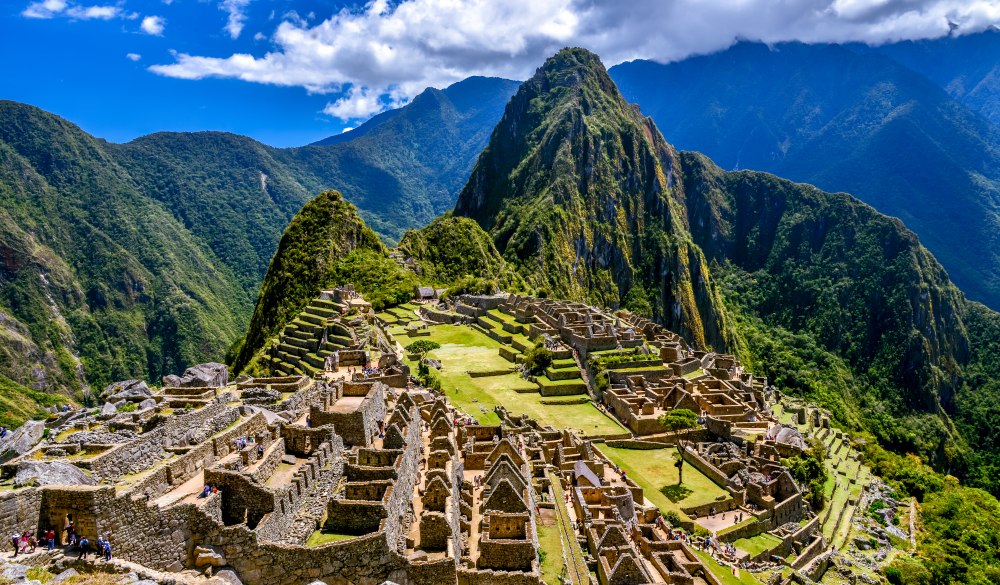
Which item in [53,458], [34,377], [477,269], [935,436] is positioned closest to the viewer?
[53,458]

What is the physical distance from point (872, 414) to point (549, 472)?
135202 millimetres

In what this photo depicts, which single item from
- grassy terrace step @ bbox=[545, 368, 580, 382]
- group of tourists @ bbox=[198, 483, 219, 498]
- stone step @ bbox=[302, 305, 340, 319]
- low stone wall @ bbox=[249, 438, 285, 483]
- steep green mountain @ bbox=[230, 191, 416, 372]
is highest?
steep green mountain @ bbox=[230, 191, 416, 372]

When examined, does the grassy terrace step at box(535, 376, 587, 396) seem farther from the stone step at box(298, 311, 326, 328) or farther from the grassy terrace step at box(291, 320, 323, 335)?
the stone step at box(298, 311, 326, 328)

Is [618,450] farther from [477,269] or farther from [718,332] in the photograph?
[718,332]

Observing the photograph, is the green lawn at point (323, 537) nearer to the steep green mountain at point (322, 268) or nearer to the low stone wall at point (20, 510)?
the low stone wall at point (20, 510)

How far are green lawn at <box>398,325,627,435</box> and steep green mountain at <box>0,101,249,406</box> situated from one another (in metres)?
94.0

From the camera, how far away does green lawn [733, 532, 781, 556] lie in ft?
113

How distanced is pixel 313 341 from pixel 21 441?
40.8 meters

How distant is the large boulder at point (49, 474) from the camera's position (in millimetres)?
13938

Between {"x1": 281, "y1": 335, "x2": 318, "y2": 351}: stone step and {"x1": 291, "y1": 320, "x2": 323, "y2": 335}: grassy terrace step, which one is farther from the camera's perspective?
{"x1": 291, "y1": 320, "x2": 323, "y2": 335}: grassy terrace step

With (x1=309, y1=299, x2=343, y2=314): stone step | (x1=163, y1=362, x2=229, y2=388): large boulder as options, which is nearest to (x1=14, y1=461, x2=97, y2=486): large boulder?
(x1=163, y1=362, x2=229, y2=388): large boulder

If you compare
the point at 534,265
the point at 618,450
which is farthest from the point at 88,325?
the point at 618,450

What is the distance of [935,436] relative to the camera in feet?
415

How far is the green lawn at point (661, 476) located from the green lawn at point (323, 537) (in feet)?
76.3
